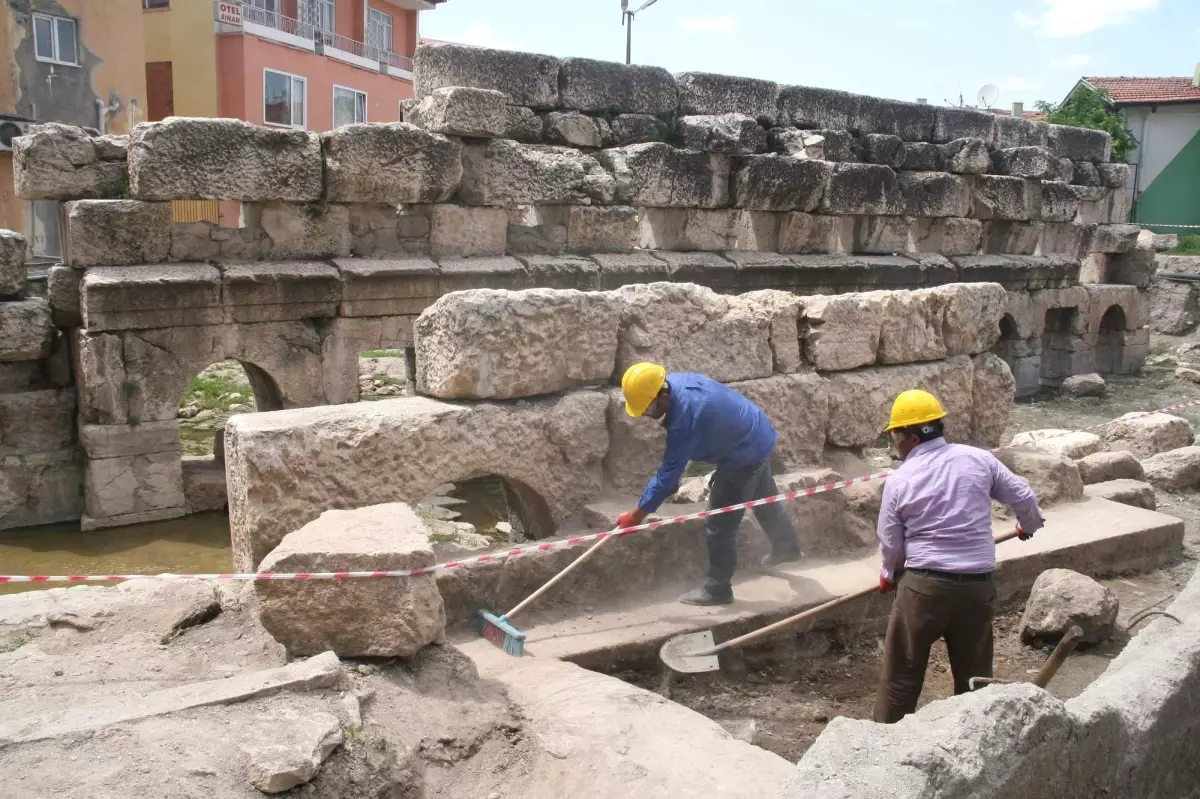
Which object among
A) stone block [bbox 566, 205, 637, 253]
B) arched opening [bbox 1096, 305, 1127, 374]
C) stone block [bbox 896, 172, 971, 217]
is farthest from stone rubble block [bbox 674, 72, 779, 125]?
arched opening [bbox 1096, 305, 1127, 374]

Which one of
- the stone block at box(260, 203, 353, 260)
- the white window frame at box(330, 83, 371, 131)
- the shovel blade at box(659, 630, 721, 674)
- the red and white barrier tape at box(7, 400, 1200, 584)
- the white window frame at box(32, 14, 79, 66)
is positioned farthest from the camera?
the white window frame at box(330, 83, 371, 131)

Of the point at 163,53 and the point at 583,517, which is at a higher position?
the point at 163,53

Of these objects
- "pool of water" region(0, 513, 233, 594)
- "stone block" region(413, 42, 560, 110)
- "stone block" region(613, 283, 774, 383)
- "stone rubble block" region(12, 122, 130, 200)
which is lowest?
"pool of water" region(0, 513, 233, 594)

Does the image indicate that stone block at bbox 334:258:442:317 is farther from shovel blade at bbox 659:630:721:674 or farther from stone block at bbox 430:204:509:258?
shovel blade at bbox 659:630:721:674

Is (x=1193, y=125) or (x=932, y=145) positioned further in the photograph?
(x=1193, y=125)

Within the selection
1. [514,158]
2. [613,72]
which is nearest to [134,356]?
[514,158]

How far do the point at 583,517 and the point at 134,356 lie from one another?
454 centimetres

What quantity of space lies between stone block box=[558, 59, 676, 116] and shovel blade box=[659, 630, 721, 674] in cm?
729

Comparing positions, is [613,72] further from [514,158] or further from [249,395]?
[249,395]

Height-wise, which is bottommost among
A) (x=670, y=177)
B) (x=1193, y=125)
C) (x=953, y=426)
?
(x=953, y=426)

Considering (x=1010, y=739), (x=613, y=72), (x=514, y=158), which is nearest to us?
(x=1010, y=739)

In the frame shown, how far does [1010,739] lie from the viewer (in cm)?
286

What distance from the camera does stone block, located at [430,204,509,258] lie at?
9711mm

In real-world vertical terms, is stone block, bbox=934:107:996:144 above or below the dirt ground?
above
